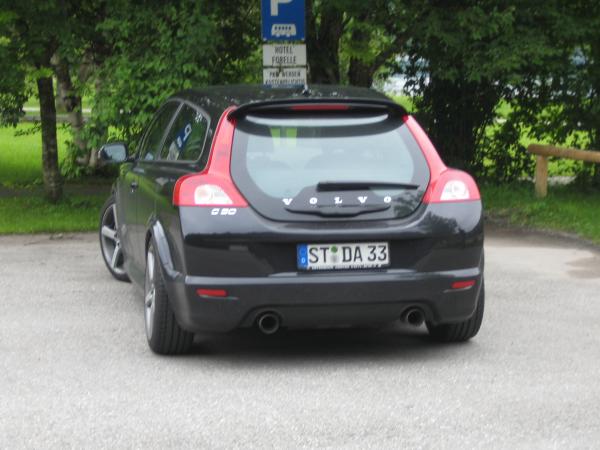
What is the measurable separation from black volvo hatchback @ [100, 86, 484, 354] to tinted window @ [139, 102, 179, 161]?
1166mm

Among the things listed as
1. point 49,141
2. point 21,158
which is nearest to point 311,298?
point 49,141

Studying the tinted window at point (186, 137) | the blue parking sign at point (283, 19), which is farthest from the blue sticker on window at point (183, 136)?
the blue parking sign at point (283, 19)

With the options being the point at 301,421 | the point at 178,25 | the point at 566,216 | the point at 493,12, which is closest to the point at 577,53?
the point at 493,12

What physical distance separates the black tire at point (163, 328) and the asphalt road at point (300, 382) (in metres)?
0.09

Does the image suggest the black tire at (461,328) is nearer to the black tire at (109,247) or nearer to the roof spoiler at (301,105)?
the roof spoiler at (301,105)

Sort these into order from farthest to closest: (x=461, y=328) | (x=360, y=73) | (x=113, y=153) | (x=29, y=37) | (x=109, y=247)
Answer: (x=360, y=73)
(x=29, y=37)
(x=109, y=247)
(x=113, y=153)
(x=461, y=328)

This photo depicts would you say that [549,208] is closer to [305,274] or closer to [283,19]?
[283,19]

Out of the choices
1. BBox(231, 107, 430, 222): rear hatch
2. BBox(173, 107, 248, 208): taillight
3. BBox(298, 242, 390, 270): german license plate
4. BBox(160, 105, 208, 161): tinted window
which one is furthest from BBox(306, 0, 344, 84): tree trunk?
BBox(298, 242, 390, 270): german license plate

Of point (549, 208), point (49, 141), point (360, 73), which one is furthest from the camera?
point (360, 73)

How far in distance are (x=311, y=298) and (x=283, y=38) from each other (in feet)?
26.5

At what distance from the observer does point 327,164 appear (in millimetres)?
7293

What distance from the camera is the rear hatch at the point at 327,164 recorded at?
23.5ft

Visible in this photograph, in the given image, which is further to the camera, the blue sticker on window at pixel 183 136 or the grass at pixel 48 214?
the grass at pixel 48 214

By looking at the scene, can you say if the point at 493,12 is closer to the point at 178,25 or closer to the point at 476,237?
the point at 178,25
